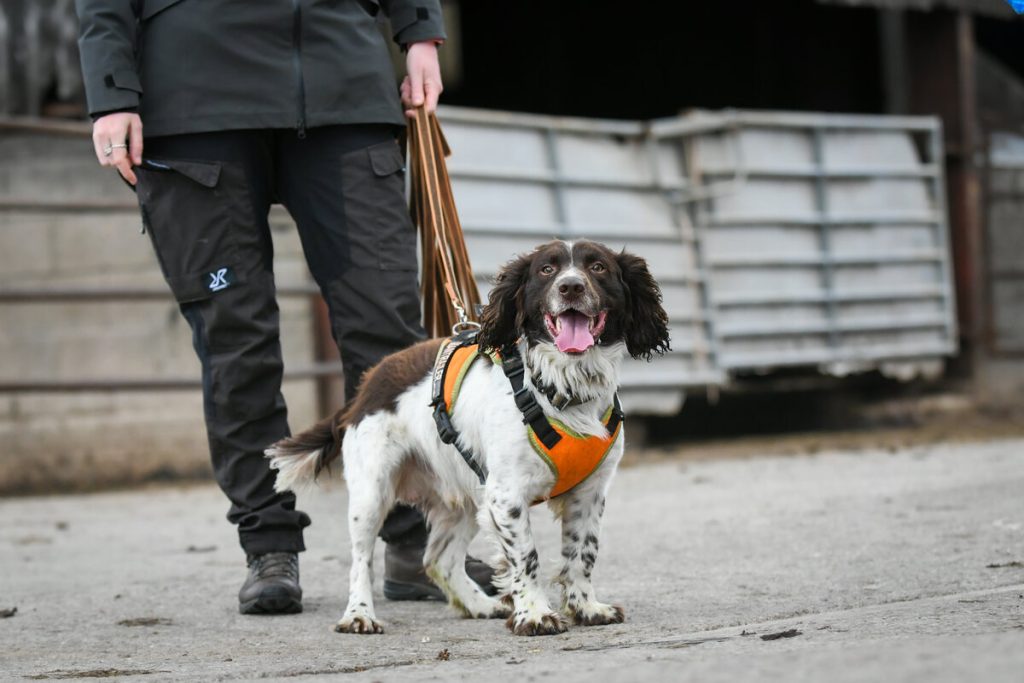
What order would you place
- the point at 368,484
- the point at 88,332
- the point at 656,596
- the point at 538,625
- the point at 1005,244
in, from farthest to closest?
the point at 1005,244 < the point at 88,332 < the point at 656,596 < the point at 368,484 < the point at 538,625

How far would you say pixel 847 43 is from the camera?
47.4 ft

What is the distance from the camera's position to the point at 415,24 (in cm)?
493

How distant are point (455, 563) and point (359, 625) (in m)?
0.44

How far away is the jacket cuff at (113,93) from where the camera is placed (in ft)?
15.0

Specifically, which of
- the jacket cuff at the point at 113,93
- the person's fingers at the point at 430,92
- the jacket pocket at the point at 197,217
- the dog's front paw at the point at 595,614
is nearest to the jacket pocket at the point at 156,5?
the jacket cuff at the point at 113,93

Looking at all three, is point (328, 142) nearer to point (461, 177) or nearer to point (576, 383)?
point (576, 383)

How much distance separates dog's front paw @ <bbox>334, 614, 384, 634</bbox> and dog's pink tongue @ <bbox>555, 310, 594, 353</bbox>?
36.7 inches

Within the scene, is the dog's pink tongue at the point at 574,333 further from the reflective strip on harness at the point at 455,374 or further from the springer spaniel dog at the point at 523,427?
the reflective strip on harness at the point at 455,374

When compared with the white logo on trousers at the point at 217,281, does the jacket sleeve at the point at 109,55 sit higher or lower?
higher

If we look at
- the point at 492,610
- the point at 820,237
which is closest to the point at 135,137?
the point at 492,610

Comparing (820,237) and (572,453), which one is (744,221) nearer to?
(820,237)

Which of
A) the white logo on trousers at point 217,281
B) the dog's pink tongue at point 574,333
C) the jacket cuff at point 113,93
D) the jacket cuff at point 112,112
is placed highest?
the jacket cuff at point 113,93

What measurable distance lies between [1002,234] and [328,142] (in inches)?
353

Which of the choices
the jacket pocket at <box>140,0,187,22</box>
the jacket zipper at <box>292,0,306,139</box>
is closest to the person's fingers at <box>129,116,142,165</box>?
the jacket pocket at <box>140,0,187,22</box>
